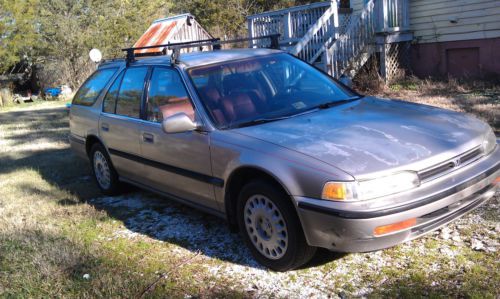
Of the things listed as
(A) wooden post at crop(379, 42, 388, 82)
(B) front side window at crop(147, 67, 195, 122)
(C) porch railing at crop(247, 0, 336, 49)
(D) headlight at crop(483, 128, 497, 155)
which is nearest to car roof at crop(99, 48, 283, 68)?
(B) front side window at crop(147, 67, 195, 122)

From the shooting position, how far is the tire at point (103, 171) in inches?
237

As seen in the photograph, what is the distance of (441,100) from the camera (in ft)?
30.5

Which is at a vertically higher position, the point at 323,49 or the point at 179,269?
the point at 323,49

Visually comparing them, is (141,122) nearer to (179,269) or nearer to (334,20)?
(179,269)

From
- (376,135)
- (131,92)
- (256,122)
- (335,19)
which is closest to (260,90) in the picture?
(256,122)

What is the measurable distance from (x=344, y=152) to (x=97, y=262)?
7.42 ft

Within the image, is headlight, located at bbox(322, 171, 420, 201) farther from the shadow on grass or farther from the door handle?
the door handle

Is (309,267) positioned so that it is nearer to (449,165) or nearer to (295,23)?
(449,165)

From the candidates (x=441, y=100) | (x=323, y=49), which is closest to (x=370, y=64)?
(x=323, y=49)

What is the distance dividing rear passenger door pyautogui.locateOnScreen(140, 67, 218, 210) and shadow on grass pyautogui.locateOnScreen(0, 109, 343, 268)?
38 centimetres

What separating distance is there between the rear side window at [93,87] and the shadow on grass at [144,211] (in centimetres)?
116

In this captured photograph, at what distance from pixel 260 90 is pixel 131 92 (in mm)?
1630

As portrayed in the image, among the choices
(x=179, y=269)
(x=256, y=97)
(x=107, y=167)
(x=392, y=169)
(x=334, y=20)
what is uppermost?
(x=334, y=20)

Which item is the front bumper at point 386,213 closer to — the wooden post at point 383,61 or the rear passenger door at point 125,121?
the rear passenger door at point 125,121
